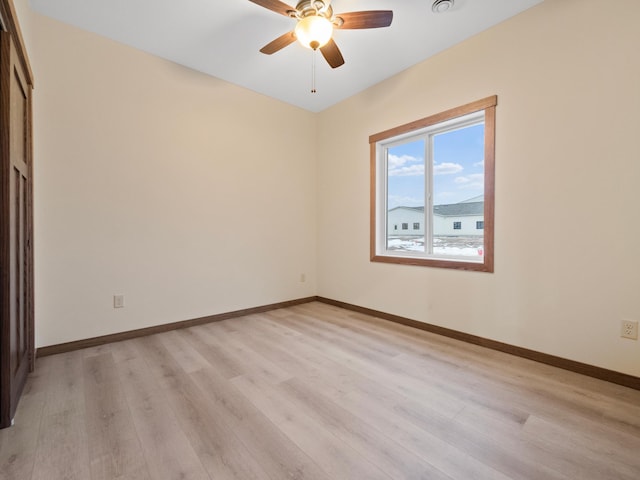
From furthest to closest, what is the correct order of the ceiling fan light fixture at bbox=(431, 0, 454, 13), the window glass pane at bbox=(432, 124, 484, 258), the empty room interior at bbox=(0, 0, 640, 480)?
the window glass pane at bbox=(432, 124, 484, 258), the ceiling fan light fixture at bbox=(431, 0, 454, 13), the empty room interior at bbox=(0, 0, 640, 480)

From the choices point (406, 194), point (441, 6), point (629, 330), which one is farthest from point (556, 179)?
point (441, 6)

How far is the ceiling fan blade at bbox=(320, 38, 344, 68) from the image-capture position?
2.22 m

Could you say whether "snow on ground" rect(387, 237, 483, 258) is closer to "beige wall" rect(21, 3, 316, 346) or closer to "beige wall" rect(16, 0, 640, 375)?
"beige wall" rect(16, 0, 640, 375)

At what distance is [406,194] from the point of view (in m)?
3.29

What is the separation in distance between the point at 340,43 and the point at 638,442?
3.34 meters

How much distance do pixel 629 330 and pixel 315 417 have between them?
2085 millimetres

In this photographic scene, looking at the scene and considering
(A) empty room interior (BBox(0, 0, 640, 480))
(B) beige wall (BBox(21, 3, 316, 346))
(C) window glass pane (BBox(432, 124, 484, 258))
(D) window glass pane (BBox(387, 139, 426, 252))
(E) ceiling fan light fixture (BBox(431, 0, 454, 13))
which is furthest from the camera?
(D) window glass pane (BBox(387, 139, 426, 252))

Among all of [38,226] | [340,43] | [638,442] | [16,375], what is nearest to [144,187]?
[38,226]

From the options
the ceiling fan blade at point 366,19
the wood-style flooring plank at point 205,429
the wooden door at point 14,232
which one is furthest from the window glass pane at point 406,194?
the wooden door at point 14,232

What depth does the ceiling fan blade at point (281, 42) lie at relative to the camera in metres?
2.19

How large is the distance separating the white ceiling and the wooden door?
2.96ft

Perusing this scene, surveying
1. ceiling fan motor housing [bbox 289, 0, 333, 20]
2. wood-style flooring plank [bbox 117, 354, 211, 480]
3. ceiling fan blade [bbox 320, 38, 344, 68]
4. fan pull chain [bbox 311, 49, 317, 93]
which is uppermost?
fan pull chain [bbox 311, 49, 317, 93]

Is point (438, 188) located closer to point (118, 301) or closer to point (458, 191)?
point (458, 191)

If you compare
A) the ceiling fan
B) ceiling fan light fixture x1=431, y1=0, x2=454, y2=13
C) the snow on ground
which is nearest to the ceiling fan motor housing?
the ceiling fan
